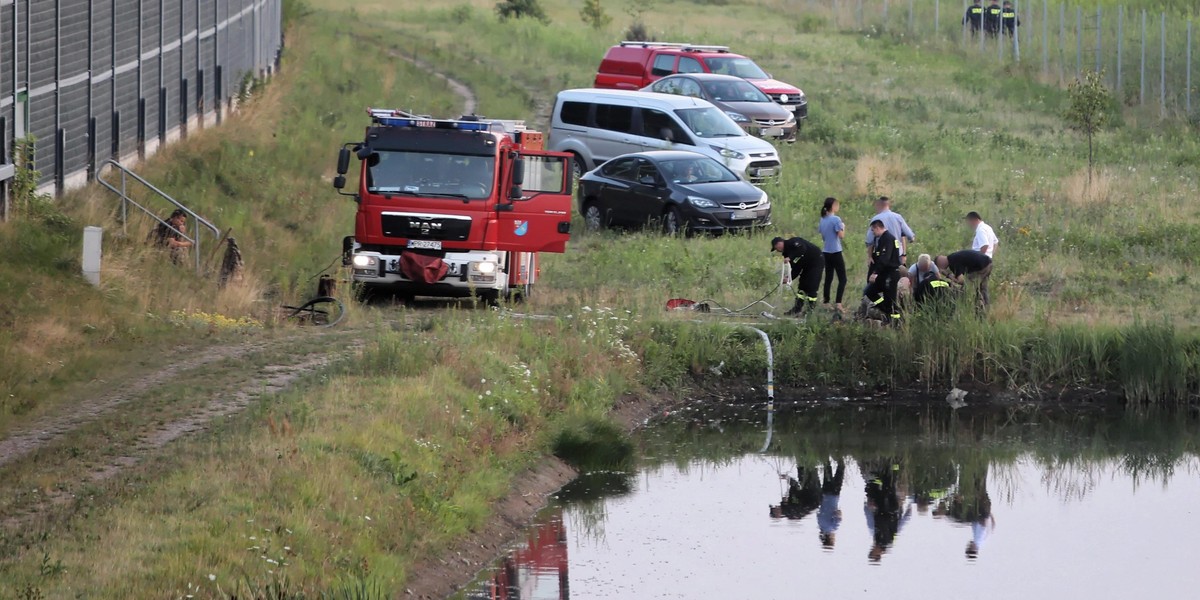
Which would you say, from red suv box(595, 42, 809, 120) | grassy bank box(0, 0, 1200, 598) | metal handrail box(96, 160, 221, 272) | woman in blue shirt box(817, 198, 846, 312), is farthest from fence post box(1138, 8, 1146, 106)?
metal handrail box(96, 160, 221, 272)

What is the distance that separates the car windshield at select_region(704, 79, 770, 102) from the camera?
118 ft

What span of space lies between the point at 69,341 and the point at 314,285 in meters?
5.82

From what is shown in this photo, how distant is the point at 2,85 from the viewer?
20.2 meters

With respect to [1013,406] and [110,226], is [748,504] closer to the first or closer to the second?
[1013,406]

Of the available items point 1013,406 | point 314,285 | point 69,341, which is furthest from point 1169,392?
point 69,341

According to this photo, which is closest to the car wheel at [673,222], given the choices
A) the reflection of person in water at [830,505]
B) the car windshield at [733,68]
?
the reflection of person in water at [830,505]

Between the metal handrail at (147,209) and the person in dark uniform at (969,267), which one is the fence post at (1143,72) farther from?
the metal handrail at (147,209)

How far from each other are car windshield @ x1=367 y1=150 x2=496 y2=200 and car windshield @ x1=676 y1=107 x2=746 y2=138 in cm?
1063

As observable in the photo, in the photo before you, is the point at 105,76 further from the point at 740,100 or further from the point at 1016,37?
the point at 1016,37

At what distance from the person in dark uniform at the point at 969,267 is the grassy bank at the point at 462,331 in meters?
0.46

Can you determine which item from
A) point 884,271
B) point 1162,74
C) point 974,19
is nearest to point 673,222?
point 884,271

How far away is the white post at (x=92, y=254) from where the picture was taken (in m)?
18.9

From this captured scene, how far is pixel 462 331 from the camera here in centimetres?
1888

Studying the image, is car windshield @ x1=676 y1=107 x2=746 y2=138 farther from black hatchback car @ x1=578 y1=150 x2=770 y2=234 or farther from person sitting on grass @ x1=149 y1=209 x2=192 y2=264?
person sitting on grass @ x1=149 y1=209 x2=192 y2=264
